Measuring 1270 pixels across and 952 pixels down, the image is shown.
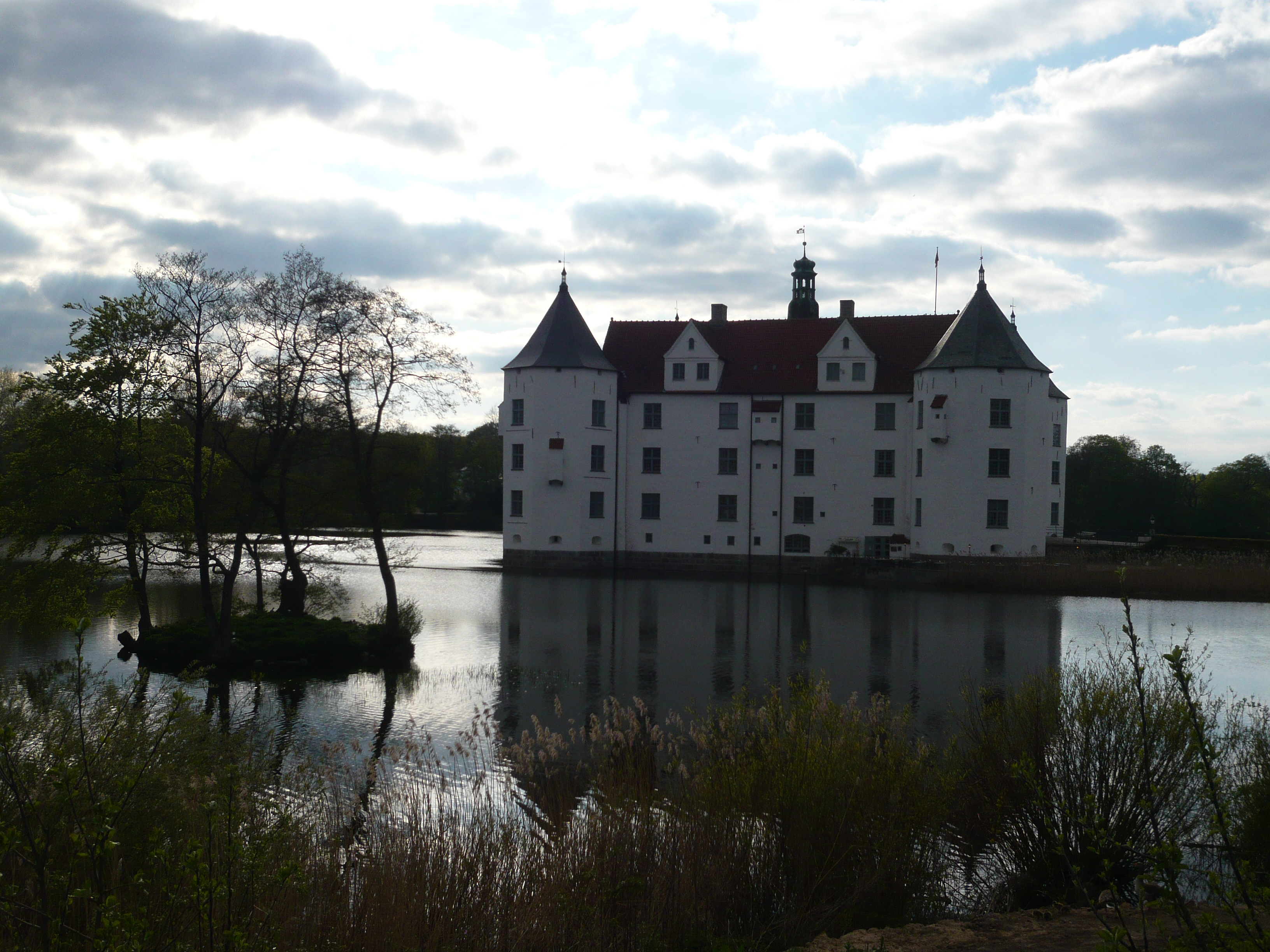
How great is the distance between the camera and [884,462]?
4012 cm

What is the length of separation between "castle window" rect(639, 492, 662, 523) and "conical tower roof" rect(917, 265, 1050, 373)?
1183cm

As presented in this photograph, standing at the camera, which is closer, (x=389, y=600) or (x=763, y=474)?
(x=389, y=600)

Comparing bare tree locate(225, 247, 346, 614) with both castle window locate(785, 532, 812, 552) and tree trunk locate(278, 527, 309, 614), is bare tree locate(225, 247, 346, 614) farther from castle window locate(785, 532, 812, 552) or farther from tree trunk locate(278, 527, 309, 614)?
castle window locate(785, 532, 812, 552)

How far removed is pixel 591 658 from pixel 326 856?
38.1ft

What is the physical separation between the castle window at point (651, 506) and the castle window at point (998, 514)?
42.5ft

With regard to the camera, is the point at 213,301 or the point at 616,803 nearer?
the point at 616,803

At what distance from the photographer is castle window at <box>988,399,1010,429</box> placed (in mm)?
37188

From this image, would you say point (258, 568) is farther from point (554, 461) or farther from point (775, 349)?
point (775, 349)

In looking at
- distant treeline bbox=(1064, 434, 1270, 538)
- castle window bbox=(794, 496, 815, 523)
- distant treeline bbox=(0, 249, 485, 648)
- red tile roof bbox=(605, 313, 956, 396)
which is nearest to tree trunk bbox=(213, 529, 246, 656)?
distant treeline bbox=(0, 249, 485, 648)

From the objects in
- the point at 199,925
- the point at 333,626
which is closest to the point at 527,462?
the point at 333,626

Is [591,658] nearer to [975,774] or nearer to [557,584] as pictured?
[975,774]

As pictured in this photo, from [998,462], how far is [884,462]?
4636mm

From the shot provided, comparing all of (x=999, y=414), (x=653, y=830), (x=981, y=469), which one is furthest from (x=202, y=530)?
(x=999, y=414)

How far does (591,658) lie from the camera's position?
17.2 meters
